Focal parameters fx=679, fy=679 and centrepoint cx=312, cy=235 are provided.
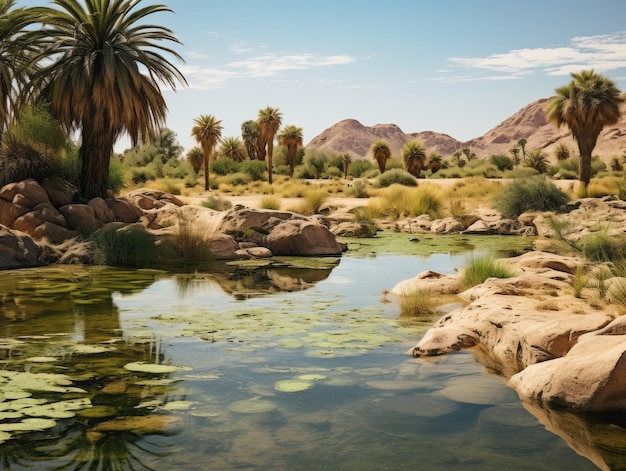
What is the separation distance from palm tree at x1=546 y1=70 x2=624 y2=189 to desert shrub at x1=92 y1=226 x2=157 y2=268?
62.5 feet

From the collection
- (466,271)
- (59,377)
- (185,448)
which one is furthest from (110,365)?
(466,271)

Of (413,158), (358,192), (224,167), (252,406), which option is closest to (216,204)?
(358,192)

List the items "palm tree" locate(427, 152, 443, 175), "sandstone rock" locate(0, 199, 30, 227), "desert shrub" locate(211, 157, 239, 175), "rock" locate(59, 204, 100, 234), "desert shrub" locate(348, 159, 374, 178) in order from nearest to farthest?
1. "sandstone rock" locate(0, 199, 30, 227)
2. "rock" locate(59, 204, 100, 234)
3. "desert shrub" locate(211, 157, 239, 175)
4. "palm tree" locate(427, 152, 443, 175)
5. "desert shrub" locate(348, 159, 374, 178)

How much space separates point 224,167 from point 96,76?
115 feet

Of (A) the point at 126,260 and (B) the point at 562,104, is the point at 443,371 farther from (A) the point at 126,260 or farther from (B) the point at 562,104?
(B) the point at 562,104

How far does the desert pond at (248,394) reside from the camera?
3939 mm

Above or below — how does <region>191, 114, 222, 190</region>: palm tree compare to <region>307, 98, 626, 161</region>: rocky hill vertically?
below

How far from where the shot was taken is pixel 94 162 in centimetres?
1555

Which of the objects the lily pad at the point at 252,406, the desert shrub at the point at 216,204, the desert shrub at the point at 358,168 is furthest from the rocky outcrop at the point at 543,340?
the desert shrub at the point at 358,168

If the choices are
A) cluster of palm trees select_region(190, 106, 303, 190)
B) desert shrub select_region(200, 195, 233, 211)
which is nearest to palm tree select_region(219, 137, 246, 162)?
cluster of palm trees select_region(190, 106, 303, 190)

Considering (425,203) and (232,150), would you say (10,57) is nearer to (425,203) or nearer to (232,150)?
(425,203)

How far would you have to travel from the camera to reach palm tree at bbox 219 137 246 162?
5647 cm

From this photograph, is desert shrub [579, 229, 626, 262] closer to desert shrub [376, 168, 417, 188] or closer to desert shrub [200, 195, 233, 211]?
desert shrub [200, 195, 233, 211]

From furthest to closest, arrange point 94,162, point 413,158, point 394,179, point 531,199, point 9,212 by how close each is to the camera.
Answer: point 413,158 → point 394,179 → point 531,199 → point 94,162 → point 9,212
